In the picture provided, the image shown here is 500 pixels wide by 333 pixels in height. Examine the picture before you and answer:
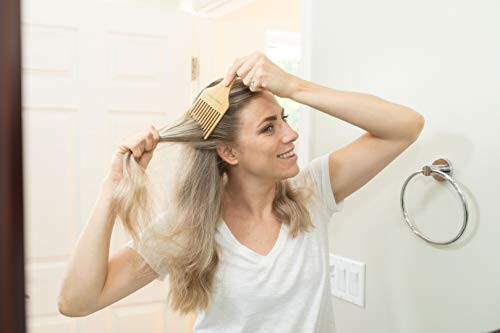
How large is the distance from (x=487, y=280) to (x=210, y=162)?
541 mm

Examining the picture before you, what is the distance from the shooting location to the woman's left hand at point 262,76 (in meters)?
0.85

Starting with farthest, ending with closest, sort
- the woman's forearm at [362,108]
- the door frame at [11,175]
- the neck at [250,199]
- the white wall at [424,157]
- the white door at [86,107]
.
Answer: the white door at [86,107] < the neck at [250,199] < the woman's forearm at [362,108] < the white wall at [424,157] < the door frame at [11,175]

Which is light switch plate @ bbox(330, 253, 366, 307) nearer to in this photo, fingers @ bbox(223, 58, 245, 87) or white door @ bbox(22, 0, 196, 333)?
fingers @ bbox(223, 58, 245, 87)

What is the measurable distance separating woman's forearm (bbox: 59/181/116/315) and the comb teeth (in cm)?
21

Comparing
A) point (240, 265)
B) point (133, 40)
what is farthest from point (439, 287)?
point (133, 40)

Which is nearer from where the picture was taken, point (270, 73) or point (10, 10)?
point (10, 10)

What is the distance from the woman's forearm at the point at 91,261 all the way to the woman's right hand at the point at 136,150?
26mm

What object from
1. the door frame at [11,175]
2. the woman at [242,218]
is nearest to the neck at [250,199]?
the woman at [242,218]

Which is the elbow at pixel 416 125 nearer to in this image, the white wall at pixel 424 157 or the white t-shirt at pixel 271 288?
the white wall at pixel 424 157

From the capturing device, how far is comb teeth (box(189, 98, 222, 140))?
0.89 metres

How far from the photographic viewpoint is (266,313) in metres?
0.88

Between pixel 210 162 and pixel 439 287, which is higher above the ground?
pixel 210 162

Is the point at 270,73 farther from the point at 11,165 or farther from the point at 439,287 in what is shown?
the point at 11,165

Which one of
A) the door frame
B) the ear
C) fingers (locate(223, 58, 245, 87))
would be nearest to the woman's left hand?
fingers (locate(223, 58, 245, 87))
